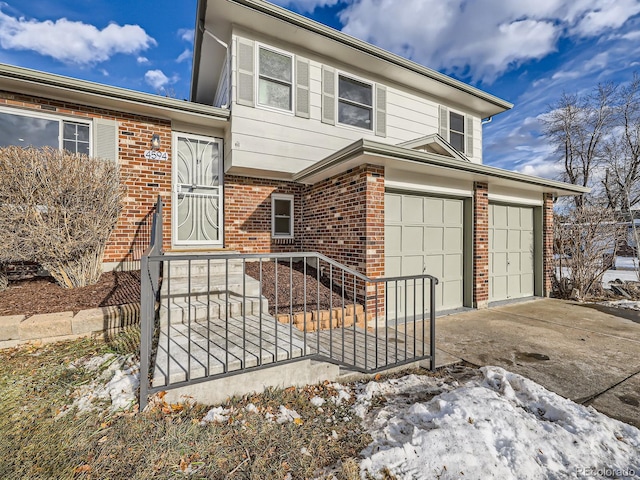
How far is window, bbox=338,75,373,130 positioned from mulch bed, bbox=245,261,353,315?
380 centimetres

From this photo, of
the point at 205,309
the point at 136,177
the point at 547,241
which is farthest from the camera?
the point at 547,241

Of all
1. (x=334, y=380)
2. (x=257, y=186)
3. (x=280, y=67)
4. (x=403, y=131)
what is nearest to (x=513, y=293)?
(x=403, y=131)

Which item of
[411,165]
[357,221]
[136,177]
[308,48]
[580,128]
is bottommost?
[357,221]

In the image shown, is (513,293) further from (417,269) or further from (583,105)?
(583,105)

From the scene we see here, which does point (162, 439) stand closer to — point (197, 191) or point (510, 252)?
point (197, 191)

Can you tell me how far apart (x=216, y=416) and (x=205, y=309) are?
58.6 inches

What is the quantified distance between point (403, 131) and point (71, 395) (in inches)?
315

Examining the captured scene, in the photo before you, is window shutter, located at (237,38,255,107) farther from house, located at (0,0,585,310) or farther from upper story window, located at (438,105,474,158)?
upper story window, located at (438,105,474,158)

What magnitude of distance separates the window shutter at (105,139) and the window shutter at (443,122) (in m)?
7.97

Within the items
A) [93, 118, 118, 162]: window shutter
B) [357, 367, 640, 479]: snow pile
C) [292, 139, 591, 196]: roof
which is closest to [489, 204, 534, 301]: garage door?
[292, 139, 591, 196]: roof

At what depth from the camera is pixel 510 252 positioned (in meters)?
7.05

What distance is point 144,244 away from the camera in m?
5.44

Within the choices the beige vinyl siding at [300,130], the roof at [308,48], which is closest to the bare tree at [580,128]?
the roof at [308,48]

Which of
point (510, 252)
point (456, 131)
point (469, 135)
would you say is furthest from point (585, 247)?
point (456, 131)
